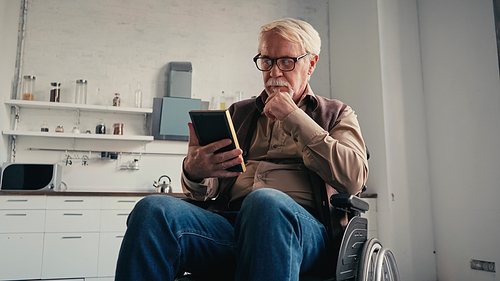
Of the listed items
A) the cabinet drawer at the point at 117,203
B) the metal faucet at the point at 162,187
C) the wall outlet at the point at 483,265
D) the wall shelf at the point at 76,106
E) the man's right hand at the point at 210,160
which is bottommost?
the wall outlet at the point at 483,265

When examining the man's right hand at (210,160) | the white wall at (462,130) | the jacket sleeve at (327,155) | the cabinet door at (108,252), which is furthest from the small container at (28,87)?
the white wall at (462,130)

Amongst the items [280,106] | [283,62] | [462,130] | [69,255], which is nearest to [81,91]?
[69,255]

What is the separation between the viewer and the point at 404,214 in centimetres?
377

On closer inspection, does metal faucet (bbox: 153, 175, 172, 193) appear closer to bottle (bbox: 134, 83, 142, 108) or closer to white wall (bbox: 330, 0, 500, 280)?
bottle (bbox: 134, 83, 142, 108)

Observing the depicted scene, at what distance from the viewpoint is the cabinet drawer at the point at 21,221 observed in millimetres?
3156

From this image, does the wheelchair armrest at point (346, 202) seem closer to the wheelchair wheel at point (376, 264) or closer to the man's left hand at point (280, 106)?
the wheelchair wheel at point (376, 264)

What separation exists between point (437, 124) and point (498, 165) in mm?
806

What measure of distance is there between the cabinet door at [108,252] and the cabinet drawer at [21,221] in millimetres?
526

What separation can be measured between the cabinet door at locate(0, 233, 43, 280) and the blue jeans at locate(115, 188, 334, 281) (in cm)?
261

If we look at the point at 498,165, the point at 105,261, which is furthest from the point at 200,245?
the point at 498,165

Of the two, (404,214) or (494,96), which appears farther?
(404,214)

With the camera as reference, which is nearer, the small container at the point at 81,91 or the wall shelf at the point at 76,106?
the wall shelf at the point at 76,106

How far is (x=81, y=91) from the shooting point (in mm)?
3959

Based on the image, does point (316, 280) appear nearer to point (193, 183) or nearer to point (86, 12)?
point (193, 183)
